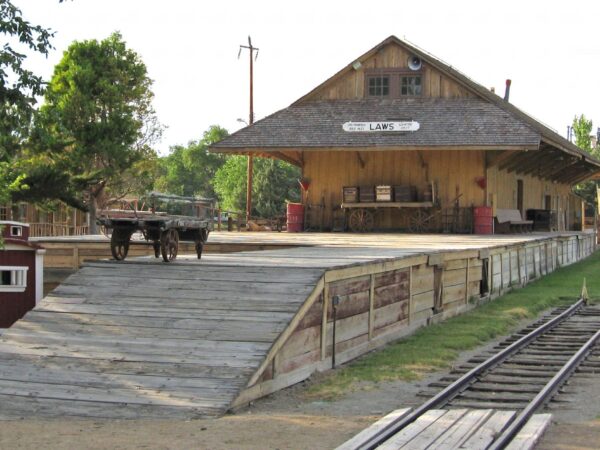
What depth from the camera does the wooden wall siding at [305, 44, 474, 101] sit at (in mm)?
31656

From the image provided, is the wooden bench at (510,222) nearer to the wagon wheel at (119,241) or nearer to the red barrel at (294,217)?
the red barrel at (294,217)

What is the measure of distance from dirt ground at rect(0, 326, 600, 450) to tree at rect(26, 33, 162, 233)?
2605 cm

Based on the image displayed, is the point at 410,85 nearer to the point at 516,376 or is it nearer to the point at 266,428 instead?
the point at 516,376

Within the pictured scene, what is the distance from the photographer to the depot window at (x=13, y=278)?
15.4 metres

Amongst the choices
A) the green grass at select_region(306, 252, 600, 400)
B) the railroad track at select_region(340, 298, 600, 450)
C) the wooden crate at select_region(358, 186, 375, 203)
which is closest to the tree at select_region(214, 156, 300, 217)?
the wooden crate at select_region(358, 186, 375, 203)

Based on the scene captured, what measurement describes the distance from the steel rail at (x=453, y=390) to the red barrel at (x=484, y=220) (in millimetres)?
12291

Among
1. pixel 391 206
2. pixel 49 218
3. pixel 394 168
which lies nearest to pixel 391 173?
pixel 394 168

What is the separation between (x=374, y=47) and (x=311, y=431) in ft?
80.2

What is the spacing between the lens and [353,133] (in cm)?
3020

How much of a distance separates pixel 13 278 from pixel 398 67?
1925 centimetres

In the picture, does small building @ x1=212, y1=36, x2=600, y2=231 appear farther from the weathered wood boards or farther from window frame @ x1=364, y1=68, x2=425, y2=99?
the weathered wood boards

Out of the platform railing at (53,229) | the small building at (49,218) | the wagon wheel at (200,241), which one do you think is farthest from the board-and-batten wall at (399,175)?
the wagon wheel at (200,241)

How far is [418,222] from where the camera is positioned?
3012 cm

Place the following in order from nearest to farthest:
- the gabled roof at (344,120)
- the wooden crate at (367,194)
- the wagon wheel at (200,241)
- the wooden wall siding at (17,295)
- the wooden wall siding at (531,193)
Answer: the wagon wheel at (200,241) → the wooden wall siding at (17,295) → the gabled roof at (344,120) → the wooden crate at (367,194) → the wooden wall siding at (531,193)
